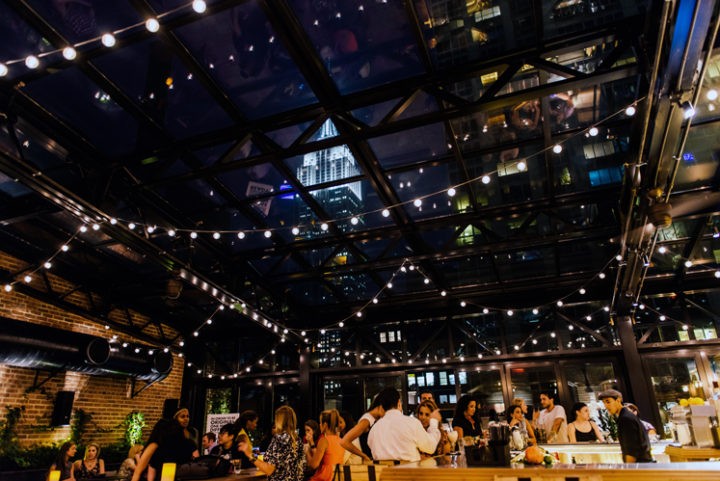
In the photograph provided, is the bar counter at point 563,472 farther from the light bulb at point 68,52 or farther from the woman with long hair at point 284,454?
the light bulb at point 68,52

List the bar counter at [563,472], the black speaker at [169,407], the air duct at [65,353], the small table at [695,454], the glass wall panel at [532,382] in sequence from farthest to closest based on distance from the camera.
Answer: the black speaker at [169,407] → the glass wall panel at [532,382] → the air duct at [65,353] → the small table at [695,454] → the bar counter at [563,472]

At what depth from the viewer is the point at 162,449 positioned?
430 centimetres

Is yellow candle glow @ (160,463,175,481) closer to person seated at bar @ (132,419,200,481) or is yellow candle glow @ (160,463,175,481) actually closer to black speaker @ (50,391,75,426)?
person seated at bar @ (132,419,200,481)

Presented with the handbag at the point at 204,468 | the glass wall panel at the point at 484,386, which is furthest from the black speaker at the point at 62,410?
the glass wall panel at the point at 484,386

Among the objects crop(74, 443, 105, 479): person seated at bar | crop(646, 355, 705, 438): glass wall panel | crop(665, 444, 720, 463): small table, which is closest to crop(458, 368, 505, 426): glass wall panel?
crop(646, 355, 705, 438): glass wall panel

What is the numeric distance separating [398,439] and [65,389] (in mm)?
7415

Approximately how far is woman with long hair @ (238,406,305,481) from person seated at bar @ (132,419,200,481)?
839mm

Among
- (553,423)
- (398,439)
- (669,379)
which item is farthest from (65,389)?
(669,379)

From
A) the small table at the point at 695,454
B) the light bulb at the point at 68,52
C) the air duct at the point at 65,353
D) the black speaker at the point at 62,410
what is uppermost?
the light bulb at the point at 68,52

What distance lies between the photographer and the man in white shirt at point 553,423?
6091 millimetres

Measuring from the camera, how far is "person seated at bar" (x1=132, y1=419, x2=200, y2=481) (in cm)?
425

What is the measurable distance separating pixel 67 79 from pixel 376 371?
7.88 meters

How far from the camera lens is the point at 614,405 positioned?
4.38 meters

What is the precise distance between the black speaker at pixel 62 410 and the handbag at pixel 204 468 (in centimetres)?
517
